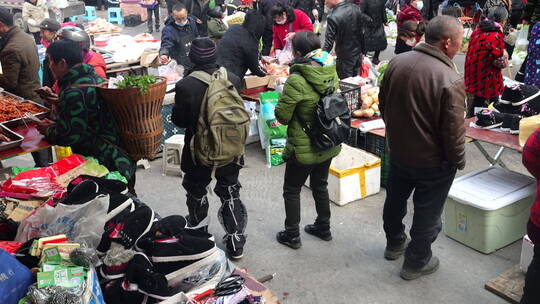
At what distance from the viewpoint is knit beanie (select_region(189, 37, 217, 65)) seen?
3928 millimetres

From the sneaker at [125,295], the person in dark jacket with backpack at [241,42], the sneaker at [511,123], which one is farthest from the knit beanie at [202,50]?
the sneaker at [511,123]

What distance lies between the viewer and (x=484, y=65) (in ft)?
20.3

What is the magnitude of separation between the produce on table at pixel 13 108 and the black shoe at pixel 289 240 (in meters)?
2.54

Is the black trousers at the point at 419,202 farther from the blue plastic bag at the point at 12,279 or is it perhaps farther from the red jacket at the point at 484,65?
the red jacket at the point at 484,65

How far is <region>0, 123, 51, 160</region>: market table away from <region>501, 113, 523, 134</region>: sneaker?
13.0 feet

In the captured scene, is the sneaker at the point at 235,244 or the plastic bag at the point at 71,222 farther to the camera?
the sneaker at the point at 235,244

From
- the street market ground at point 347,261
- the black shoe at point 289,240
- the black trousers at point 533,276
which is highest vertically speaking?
the black trousers at point 533,276

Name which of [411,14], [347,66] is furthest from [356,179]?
[411,14]

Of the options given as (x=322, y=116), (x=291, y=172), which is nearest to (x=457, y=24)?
(x=322, y=116)

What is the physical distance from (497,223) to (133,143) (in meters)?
3.11

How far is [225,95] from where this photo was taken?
155 inches

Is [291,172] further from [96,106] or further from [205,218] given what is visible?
[96,106]

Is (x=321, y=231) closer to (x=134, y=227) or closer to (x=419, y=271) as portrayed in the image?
(x=419, y=271)

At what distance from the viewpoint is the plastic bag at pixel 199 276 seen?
2715 mm
